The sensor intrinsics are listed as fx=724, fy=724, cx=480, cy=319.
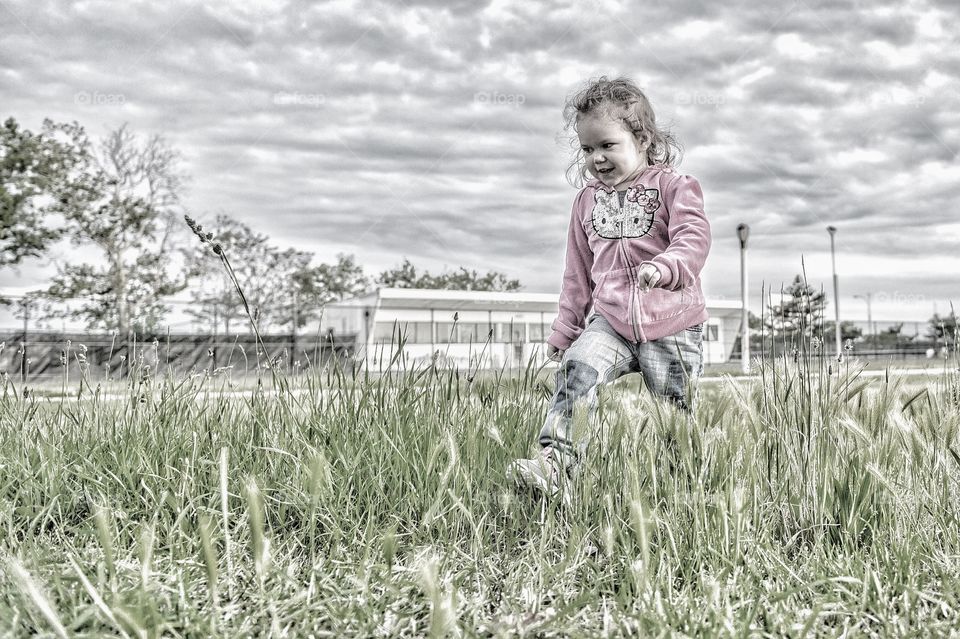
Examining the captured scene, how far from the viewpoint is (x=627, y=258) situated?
2.57 metres

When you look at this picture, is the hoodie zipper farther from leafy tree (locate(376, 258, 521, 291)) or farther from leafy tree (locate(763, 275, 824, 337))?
leafy tree (locate(376, 258, 521, 291))

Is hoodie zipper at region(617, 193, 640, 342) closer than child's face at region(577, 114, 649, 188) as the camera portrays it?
Yes

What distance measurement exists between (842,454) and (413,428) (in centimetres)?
119

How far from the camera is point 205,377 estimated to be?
255 centimetres

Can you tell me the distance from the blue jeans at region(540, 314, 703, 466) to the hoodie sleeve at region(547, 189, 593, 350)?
7.5 inches

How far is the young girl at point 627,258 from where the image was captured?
2379 millimetres

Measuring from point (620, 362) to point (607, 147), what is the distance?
77 centimetres

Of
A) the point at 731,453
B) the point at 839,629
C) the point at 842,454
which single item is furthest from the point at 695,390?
the point at 839,629

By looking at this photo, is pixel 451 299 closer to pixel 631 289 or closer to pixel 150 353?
pixel 150 353

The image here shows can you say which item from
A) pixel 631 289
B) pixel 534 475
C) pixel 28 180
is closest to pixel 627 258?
pixel 631 289

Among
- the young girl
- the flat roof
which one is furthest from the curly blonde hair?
the flat roof

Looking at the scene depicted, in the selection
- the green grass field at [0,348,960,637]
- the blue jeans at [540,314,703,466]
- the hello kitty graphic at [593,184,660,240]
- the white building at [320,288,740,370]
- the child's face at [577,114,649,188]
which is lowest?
the green grass field at [0,348,960,637]

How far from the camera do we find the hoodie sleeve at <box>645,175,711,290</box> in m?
2.26

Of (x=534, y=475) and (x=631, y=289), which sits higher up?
(x=631, y=289)
